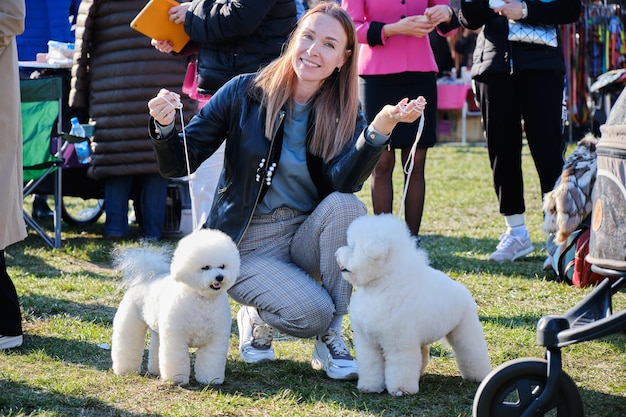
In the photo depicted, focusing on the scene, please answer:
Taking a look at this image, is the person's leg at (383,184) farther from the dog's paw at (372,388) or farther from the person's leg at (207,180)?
the dog's paw at (372,388)

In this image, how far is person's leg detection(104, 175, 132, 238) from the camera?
6.03 meters

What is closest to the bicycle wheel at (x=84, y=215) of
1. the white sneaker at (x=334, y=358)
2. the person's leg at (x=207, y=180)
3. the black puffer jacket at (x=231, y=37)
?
the person's leg at (x=207, y=180)

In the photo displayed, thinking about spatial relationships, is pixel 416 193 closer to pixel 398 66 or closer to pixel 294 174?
pixel 398 66

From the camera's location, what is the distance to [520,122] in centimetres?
507

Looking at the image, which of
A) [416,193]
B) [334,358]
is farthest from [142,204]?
[334,358]

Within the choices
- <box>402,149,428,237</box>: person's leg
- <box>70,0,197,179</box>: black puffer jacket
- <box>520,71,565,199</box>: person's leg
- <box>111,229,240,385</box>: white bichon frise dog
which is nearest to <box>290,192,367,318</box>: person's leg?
<box>111,229,240,385</box>: white bichon frise dog

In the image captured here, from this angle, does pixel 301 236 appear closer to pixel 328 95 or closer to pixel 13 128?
pixel 328 95

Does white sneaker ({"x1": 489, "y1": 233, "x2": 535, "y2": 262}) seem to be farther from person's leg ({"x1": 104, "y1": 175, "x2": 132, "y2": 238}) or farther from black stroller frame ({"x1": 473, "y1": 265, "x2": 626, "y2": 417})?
black stroller frame ({"x1": 473, "y1": 265, "x2": 626, "y2": 417})

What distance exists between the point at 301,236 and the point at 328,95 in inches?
21.1

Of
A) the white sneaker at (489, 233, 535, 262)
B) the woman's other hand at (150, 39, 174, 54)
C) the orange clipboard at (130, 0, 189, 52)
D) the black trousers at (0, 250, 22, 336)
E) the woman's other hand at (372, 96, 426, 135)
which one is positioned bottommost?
the white sneaker at (489, 233, 535, 262)

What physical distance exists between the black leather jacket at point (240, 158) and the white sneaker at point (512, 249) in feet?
7.21

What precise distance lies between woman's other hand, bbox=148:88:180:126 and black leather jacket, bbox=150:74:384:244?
5.0 inches

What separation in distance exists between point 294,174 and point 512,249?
237 cm

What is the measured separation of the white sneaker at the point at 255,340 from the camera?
3.37m
